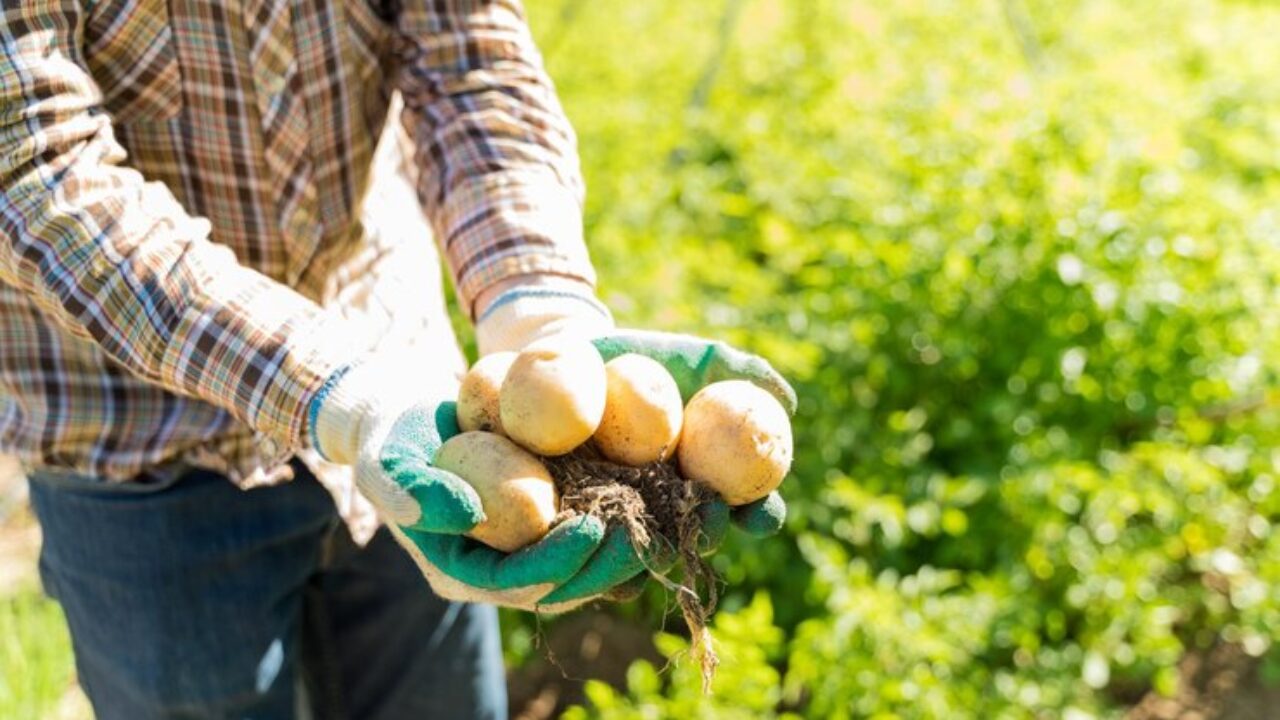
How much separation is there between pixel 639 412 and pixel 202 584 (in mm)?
626

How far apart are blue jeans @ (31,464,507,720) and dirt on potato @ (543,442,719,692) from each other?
434 millimetres

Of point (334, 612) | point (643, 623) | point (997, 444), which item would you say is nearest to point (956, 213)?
point (997, 444)

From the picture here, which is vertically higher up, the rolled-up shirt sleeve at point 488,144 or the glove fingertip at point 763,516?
the rolled-up shirt sleeve at point 488,144

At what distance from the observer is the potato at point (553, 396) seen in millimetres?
1415

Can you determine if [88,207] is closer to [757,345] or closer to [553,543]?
[553,543]

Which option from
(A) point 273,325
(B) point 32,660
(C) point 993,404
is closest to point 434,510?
(A) point 273,325

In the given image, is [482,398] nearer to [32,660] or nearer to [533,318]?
[533,318]

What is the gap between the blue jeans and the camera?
1631 mm

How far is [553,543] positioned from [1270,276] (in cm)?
240

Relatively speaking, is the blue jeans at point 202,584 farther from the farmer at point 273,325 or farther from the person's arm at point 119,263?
the person's arm at point 119,263

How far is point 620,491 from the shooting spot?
144 centimetres

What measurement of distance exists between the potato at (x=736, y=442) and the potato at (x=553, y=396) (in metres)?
0.12

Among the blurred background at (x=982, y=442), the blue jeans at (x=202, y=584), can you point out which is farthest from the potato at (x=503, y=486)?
the blurred background at (x=982, y=442)

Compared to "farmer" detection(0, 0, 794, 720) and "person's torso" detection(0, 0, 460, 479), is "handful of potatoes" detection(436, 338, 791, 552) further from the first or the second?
"person's torso" detection(0, 0, 460, 479)
